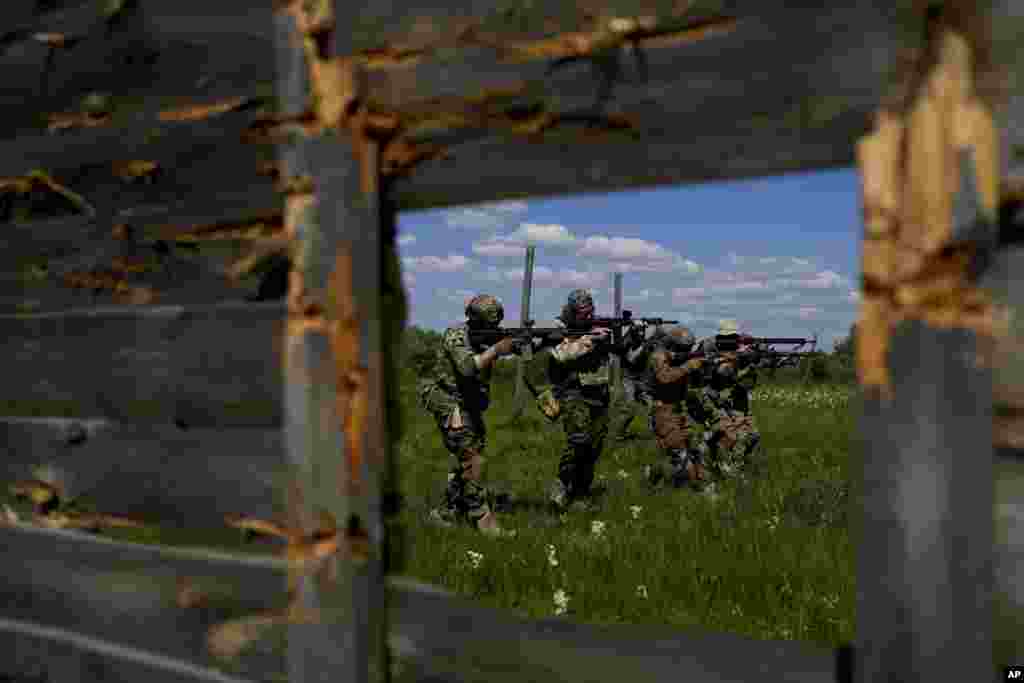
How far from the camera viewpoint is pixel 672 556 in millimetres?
5938

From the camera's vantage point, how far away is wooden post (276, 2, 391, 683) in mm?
1884

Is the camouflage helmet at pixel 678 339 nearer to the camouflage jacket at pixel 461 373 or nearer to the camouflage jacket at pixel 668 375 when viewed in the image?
the camouflage jacket at pixel 668 375

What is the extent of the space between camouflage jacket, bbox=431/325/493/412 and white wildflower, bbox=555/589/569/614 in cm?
366

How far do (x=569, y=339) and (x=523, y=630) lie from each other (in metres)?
7.77

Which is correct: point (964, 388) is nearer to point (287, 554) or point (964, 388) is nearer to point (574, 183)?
point (574, 183)

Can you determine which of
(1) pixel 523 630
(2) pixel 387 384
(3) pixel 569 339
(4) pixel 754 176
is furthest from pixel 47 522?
(3) pixel 569 339

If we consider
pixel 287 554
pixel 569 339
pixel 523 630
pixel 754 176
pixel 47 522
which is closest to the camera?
pixel 754 176

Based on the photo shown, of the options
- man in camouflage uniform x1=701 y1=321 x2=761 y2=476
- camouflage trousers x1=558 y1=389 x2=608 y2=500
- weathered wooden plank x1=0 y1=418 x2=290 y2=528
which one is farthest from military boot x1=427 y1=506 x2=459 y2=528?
weathered wooden plank x1=0 y1=418 x2=290 y2=528

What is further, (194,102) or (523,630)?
(194,102)

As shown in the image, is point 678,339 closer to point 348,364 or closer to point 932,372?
point 348,364

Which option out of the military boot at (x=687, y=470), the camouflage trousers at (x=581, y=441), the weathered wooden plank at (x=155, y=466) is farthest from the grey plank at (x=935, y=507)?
the military boot at (x=687, y=470)

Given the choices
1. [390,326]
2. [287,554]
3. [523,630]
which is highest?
[390,326]

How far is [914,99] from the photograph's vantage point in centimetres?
143

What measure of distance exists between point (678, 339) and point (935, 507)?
949cm
